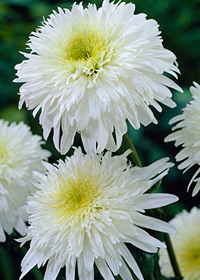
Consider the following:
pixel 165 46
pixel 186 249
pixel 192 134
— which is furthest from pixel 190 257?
pixel 165 46


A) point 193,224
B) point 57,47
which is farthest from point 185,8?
point 57,47

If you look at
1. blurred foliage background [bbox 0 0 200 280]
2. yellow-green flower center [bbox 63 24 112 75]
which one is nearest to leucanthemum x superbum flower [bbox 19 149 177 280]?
yellow-green flower center [bbox 63 24 112 75]

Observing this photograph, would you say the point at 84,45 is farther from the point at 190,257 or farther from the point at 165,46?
the point at 165,46

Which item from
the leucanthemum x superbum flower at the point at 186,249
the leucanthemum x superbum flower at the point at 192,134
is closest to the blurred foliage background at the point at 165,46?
the leucanthemum x superbum flower at the point at 186,249

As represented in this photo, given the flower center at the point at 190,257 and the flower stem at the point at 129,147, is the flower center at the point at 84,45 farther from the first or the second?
the flower center at the point at 190,257

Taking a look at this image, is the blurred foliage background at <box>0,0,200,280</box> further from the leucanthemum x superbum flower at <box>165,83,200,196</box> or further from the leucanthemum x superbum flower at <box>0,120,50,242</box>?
the leucanthemum x superbum flower at <box>165,83,200,196</box>

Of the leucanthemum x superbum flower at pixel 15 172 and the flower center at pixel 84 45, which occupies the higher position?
the flower center at pixel 84 45

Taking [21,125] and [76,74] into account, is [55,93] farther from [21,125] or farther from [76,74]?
[21,125]
